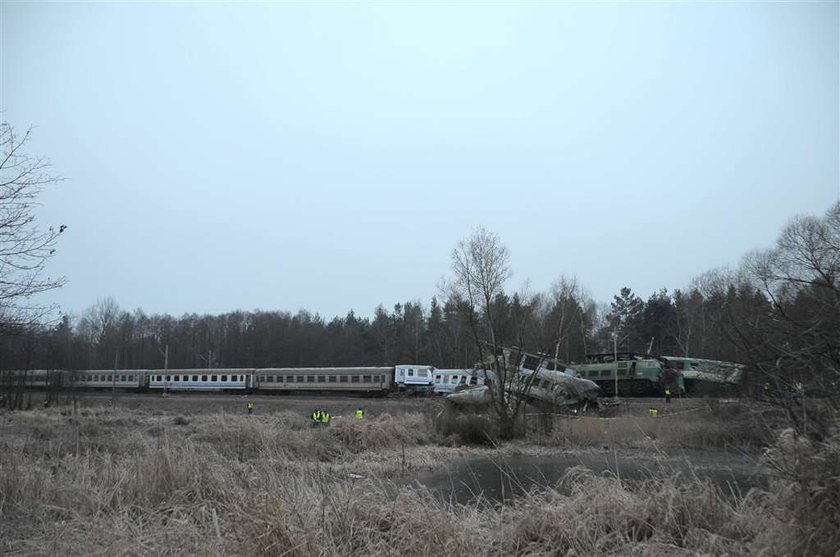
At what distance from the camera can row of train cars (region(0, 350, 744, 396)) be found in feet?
131

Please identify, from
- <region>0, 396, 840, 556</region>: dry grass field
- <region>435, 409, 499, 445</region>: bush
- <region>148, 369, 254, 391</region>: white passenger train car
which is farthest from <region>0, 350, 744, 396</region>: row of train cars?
<region>0, 396, 840, 556</region>: dry grass field

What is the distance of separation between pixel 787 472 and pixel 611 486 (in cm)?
282

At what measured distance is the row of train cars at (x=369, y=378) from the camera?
131 ft

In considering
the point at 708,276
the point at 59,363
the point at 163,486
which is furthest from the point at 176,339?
the point at 163,486

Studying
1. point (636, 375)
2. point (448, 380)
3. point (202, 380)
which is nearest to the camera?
point (636, 375)

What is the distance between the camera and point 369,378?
1907 inches

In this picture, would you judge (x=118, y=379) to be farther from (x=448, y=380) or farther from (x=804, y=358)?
(x=804, y=358)

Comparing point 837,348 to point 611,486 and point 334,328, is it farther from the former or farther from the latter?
point 334,328

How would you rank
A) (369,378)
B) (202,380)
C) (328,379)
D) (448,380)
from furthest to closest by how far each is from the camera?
(202,380) < (328,379) < (369,378) < (448,380)

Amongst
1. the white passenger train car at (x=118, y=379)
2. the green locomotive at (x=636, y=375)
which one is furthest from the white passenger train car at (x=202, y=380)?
the green locomotive at (x=636, y=375)

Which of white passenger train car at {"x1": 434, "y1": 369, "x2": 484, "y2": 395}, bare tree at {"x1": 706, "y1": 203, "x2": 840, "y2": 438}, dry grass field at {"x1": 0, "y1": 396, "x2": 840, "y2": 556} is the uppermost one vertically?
bare tree at {"x1": 706, "y1": 203, "x2": 840, "y2": 438}

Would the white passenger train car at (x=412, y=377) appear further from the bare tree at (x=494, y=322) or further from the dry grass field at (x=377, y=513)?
the dry grass field at (x=377, y=513)

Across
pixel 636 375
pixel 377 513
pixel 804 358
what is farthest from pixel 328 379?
pixel 804 358

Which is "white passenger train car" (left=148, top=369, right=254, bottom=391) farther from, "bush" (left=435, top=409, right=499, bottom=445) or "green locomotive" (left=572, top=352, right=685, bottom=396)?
"bush" (left=435, top=409, right=499, bottom=445)
